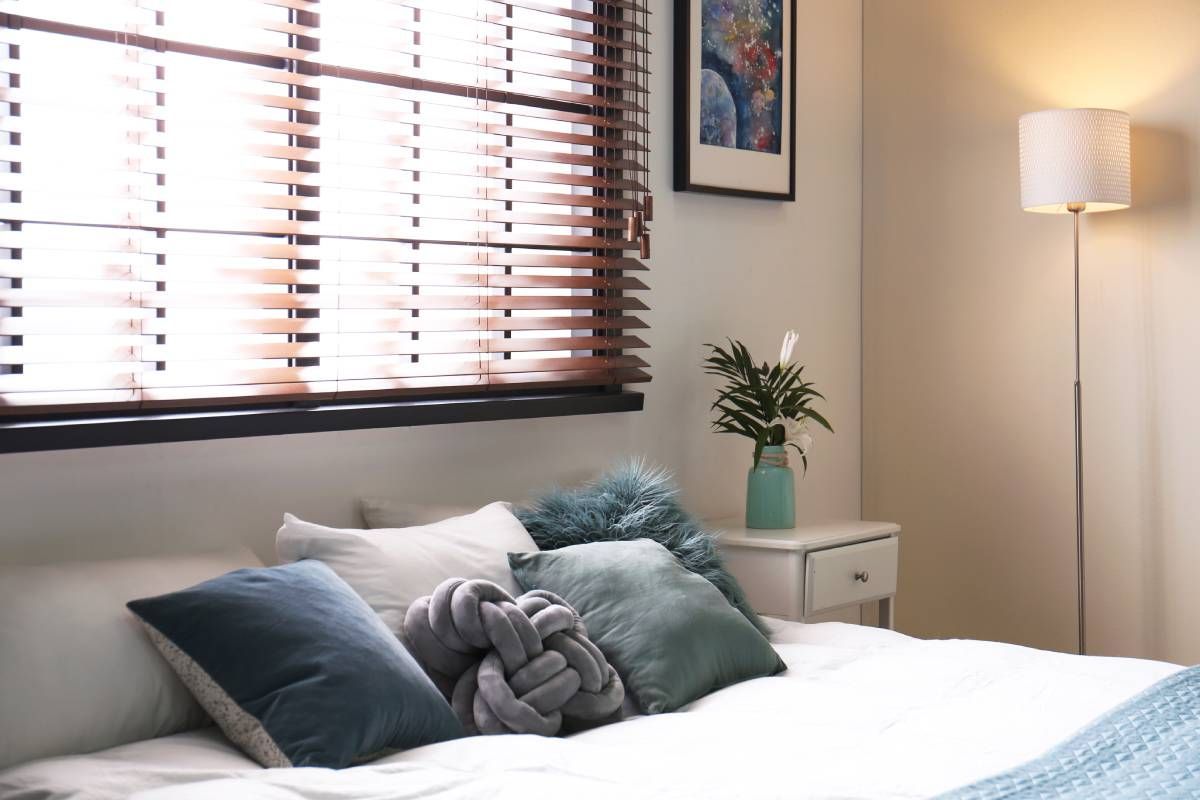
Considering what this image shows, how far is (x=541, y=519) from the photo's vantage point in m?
2.49

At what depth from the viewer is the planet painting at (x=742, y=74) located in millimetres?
3359

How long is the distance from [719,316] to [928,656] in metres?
1.43

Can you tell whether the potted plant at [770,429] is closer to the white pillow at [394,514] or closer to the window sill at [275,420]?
the window sill at [275,420]

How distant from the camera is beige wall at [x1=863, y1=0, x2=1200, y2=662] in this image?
3.28 metres

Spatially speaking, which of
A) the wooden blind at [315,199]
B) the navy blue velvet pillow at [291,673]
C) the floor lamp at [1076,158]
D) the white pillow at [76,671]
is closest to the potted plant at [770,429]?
the wooden blind at [315,199]

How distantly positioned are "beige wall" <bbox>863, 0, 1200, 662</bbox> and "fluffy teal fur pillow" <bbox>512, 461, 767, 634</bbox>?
1.42m

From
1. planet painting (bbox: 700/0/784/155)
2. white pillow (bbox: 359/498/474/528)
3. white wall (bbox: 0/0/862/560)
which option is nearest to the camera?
white wall (bbox: 0/0/862/560)

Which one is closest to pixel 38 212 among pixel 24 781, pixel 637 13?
pixel 24 781

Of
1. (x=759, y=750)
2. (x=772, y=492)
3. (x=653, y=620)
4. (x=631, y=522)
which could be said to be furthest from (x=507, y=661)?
(x=772, y=492)

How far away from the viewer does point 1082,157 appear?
3.14 meters

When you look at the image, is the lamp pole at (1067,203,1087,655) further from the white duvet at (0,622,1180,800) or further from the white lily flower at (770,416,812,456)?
the white duvet at (0,622,1180,800)

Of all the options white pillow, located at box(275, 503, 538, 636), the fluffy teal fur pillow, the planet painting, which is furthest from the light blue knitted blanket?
the planet painting

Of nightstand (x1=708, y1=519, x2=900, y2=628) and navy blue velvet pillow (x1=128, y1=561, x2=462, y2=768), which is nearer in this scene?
navy blue velvet pillow (x1=128, y1=561, x2=462, y2=768)

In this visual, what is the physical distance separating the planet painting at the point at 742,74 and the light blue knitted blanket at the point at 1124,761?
204cm
